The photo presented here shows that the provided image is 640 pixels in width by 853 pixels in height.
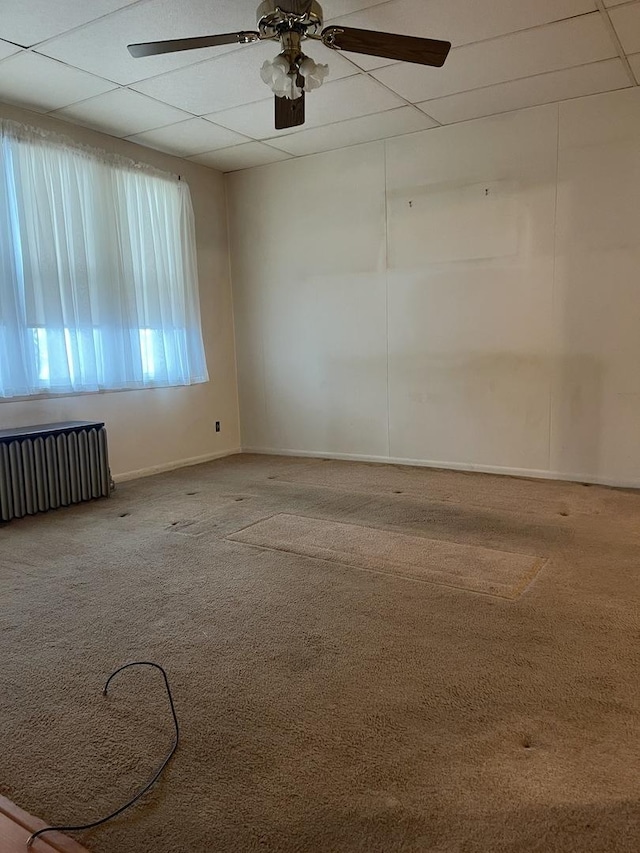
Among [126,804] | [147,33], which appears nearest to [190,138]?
[147,33]

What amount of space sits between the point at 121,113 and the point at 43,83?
0.63m

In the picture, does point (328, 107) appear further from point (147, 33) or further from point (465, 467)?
point (465, 467)

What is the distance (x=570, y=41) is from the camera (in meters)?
3.40

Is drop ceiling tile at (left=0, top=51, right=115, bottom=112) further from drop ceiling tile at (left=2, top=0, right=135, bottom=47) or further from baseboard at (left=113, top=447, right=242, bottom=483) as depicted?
baseboard at (left=113, top=447, right=242, bottom=483)

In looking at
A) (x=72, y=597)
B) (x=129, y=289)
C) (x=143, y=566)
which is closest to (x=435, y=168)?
(x=129, y=289)

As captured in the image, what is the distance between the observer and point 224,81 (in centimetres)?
383

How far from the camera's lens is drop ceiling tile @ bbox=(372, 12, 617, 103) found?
3303mm

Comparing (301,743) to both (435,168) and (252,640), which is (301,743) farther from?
(435,168)

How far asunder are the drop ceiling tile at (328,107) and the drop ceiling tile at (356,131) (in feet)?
0.38

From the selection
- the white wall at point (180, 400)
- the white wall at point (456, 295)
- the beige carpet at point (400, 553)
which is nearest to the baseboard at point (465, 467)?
the white wall at point (456, 295)

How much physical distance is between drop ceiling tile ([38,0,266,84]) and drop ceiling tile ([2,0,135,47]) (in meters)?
0.06

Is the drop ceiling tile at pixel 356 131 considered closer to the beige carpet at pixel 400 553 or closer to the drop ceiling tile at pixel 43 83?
the drop ceiling tile at pixel 43 83

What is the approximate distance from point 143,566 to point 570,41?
380cm

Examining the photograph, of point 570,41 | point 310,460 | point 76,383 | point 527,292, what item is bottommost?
point 310,460
